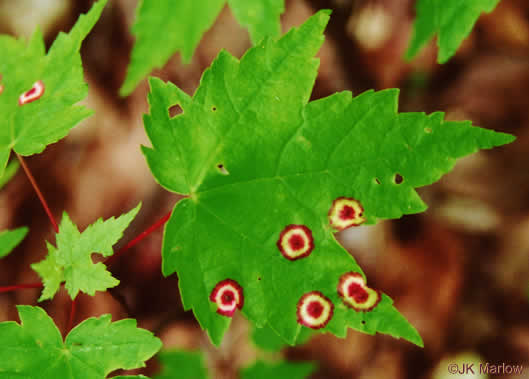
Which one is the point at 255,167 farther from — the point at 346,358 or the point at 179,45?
the point at 346,358

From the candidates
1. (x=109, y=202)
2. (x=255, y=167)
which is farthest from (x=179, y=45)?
(x=109, y=202)

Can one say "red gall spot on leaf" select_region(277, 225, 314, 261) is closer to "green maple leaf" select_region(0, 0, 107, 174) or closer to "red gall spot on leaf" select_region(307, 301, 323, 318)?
"red gall spot on leaf" select_region(307, 301, 323, 318)

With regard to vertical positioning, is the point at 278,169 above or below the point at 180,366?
above

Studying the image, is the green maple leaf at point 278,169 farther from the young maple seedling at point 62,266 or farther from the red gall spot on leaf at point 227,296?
the young maple seedling at point 62,266

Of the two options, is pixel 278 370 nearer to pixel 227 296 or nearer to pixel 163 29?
A: pixel 227 296

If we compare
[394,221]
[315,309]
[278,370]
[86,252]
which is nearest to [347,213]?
[315,309]

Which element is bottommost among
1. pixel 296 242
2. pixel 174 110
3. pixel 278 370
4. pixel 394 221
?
pixel 278 370
